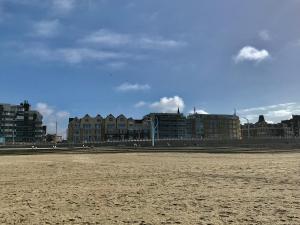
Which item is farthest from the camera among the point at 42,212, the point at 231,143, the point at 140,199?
the point at 231,143

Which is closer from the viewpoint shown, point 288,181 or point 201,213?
point 201,213

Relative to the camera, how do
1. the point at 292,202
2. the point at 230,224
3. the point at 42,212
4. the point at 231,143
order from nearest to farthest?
1. the point at 230,224
2. the point at 42,212
3. the point at 292,202
4. the point at 231,143

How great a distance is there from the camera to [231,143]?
13650 cm

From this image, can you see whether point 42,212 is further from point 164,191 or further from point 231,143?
point 231,143

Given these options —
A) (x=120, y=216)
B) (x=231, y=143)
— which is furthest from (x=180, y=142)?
(x=120, y=216)

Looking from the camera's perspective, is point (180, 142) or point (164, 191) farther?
point (180, 142)

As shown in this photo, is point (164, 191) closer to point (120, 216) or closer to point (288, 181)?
point (120, 216)

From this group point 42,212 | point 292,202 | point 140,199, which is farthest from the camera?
point 140,199

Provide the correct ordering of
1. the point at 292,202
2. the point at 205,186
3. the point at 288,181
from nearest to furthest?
the point at 292,202 < the point at 205,186 < the point at 288,181

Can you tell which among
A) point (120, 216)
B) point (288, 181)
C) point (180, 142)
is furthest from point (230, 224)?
point (180, 142)

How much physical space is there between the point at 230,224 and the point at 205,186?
7.90 meters

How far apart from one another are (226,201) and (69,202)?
517 centimetres

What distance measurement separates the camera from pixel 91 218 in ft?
38.3

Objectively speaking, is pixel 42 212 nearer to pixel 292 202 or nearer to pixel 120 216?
pixel 120 216
